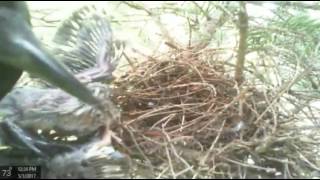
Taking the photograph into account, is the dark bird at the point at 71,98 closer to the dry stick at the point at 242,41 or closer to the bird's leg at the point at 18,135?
the bird's leg at the point at 18,135

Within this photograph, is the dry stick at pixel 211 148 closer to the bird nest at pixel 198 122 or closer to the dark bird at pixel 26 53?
the bird nest at pixel 198 122

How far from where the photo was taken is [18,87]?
2.28 feet

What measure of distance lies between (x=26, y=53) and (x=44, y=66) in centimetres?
2

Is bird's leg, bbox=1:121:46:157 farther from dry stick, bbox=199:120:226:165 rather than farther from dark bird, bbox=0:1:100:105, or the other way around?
dry stick, bbox=199:120:226:165

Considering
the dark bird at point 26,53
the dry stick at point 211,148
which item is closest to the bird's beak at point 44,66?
the dark bird at point 26,53

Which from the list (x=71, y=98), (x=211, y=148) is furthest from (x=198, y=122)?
(x=71, y=98)

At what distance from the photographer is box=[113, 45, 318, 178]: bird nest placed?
2.12 ft

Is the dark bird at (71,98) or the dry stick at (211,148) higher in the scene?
the dark bird at (71,98)

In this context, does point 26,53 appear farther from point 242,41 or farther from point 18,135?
point 242,41

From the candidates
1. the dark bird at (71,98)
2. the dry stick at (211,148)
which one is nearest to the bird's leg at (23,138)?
the dark bird at (71,98)

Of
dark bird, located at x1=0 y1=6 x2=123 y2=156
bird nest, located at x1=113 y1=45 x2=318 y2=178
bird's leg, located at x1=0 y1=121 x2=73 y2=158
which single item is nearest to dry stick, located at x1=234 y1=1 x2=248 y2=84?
bird nest, located at x1=113 y1=45 x2=318 y2=178

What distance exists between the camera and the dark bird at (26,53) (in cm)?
61

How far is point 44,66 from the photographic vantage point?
0.61 metres

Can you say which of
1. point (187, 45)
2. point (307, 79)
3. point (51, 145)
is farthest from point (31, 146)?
point (307, 79)
